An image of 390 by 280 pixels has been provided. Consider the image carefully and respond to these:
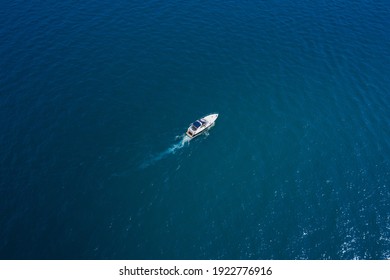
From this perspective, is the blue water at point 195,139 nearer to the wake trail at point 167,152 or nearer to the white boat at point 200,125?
the wake trail at point 167,152

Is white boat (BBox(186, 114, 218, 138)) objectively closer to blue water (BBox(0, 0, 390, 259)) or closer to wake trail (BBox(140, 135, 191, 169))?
wake trail (BBox(140, 135, 191, 169))

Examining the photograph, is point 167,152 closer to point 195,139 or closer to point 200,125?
point 195,139

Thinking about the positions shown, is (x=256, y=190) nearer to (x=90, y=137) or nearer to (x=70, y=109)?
(x=90, y=137)

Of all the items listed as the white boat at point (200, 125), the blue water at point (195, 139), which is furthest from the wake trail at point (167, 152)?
the white boat at point (200, 125)

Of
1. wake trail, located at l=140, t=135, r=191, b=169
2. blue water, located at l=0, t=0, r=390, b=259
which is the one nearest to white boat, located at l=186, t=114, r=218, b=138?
wake trail, located at l=140, t=135, r=191, b=169

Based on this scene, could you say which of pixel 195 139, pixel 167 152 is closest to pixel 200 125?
pixel 195 139
